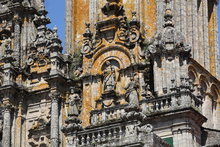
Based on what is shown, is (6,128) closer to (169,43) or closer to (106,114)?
(106,114)

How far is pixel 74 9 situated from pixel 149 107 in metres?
7.60

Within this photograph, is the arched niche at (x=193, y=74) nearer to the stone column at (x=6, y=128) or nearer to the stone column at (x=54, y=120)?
the stone column at (x=54, y=120)

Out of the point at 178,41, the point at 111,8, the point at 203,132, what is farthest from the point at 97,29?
the point at 203,132

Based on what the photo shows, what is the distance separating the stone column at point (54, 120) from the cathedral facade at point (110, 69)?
0.13 feet

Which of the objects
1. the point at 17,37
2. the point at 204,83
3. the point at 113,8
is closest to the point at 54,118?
the point at 17,37

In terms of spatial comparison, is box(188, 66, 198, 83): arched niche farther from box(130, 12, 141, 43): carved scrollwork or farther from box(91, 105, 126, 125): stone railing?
box(91, 105, 126, 125): stone railing

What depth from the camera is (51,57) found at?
124ft

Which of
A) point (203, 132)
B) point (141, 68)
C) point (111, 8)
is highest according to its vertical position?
point (111, 8)

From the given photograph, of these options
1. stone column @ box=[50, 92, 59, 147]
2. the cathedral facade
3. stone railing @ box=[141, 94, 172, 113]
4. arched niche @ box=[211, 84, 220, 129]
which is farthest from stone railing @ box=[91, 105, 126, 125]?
arched niche @ box=[211, 84, 220, 129]

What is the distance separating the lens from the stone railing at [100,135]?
29.4 metres

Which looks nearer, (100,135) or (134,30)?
(100,135)

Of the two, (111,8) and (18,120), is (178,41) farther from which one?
(18,120)

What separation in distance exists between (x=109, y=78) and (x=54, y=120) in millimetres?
2860

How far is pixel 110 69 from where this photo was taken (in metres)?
36.5
